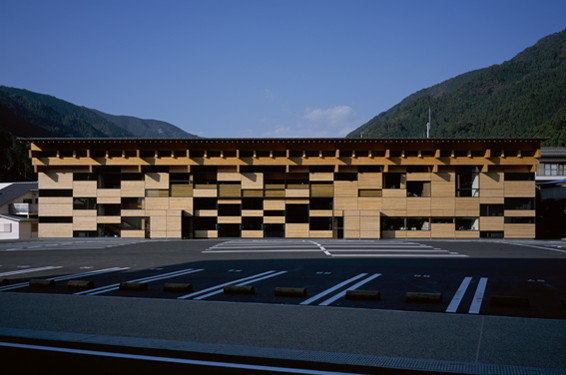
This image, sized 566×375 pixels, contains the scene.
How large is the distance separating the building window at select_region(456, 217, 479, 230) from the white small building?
48943 millimetres

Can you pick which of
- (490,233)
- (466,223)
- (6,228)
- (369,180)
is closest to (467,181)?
(466,223)

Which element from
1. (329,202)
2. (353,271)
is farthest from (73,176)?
(353,271)

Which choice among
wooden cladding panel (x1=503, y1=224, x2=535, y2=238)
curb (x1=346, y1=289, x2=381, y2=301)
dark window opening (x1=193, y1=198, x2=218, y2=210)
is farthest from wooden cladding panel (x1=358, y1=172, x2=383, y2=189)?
curb (x1=346, y1=289, x2=381, y2=301)

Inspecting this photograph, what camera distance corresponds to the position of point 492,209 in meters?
42.4

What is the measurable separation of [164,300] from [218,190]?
3251 cm

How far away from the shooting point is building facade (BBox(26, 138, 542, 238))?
4209 cm

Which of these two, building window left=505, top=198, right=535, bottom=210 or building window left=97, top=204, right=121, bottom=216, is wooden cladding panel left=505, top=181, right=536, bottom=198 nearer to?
building window left=505, top=198, right=535, bottom=210

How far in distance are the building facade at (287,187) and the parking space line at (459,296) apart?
27063mm

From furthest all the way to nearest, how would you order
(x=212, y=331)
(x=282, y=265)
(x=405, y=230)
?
(x=405, y=230) → (x=282, y=265) → (x=212, y=331)

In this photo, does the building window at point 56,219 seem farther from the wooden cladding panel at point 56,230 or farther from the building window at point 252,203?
the building window at point 252,203

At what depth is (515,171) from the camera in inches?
1672

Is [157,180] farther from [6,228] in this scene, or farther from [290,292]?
[290,292]

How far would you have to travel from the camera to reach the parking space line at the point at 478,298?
1026 cm

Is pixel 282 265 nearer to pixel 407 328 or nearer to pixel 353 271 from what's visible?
pixel 353 271
